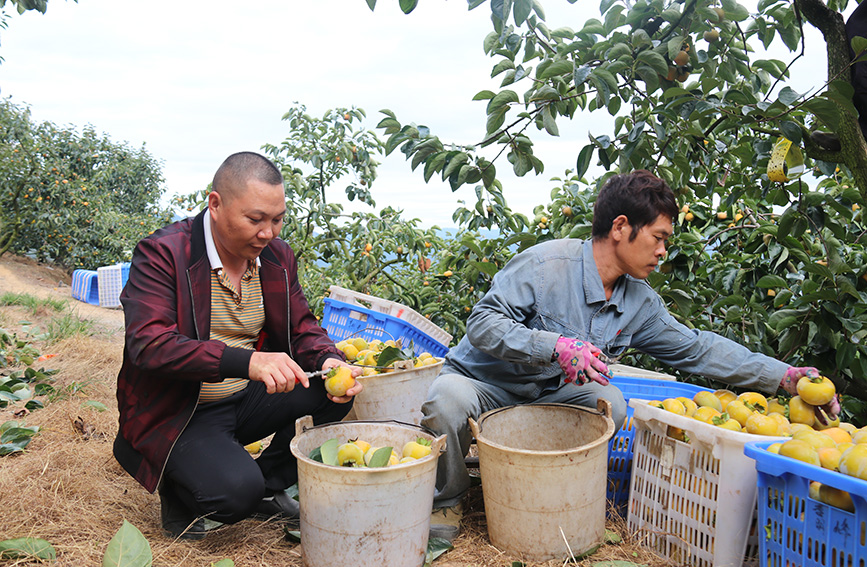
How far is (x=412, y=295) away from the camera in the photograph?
171 inches

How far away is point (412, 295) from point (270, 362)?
8.58 ft

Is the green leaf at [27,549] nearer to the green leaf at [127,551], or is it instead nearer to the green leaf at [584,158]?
the green leaf at [127,551]

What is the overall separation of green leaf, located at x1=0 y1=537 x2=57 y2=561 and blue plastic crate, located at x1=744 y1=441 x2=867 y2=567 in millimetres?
1788

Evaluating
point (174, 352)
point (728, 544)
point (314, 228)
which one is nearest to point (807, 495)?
point (728, 544)

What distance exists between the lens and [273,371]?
173cm

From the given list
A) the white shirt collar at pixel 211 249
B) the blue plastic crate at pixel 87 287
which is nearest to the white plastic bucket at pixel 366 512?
the white shirt collar at pixel 211 249

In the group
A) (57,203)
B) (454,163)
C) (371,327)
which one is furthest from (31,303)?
(454,163)

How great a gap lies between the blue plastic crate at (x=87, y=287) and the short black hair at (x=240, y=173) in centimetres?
808

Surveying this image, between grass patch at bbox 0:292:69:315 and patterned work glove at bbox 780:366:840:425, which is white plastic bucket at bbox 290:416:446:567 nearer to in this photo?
patterned work glove at bbox 780:366:840:425

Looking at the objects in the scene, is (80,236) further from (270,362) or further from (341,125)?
(270,362)

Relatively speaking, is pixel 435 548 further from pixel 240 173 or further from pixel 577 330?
pixel 240 173

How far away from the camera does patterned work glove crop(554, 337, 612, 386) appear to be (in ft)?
5.87

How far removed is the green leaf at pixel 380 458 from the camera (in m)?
1.68

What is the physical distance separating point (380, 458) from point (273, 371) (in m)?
0.36
